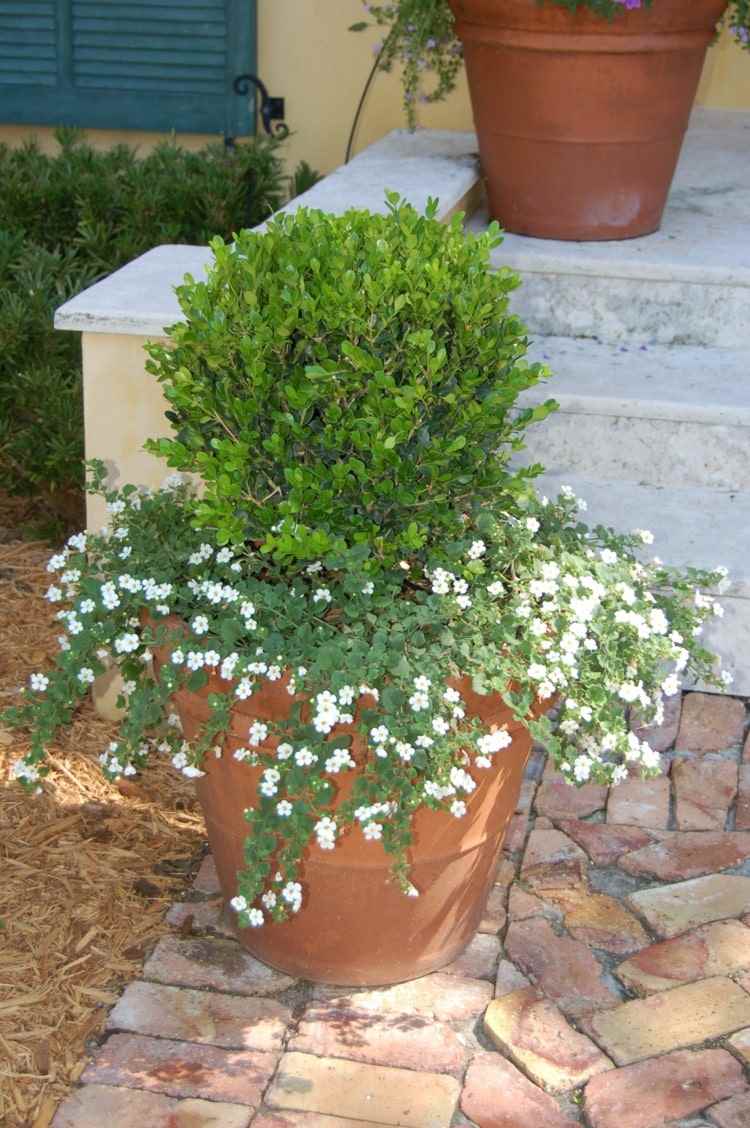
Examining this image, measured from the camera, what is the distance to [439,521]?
2.23 meters

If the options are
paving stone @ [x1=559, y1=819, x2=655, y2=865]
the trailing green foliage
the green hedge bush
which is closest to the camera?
paving stone @ [x1=559, y1=819, x2=655, y2=865]

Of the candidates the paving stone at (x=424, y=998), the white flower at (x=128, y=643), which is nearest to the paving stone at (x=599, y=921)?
the paving stone at (x=424, y=998)

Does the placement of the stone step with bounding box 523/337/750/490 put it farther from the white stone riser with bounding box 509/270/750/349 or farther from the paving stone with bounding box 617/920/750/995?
the paving stone with bounding box 617/920/750/995

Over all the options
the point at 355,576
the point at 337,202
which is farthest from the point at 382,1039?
the point at 337,202

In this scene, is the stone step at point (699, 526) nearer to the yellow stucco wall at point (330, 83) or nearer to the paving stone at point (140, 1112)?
the paving stone at point (140, 1112)

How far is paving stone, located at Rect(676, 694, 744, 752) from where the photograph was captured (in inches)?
121

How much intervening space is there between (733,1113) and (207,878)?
104cm

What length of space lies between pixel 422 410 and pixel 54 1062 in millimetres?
1175

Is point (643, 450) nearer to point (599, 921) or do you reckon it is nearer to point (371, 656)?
point (599, 921)

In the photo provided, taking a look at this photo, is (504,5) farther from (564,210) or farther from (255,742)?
(255,742)

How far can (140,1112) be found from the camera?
2076 mm

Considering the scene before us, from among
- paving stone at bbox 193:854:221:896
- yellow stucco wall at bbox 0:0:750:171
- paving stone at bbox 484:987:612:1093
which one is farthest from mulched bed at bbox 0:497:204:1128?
yellow stucco wall at bbox 0:0:750:171

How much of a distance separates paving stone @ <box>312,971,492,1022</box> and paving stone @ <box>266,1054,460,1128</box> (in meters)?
0.14

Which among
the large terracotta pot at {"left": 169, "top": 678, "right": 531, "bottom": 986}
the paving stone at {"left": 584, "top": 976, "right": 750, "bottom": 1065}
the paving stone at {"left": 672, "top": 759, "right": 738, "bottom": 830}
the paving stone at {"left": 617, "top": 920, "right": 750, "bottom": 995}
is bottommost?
the paving stone at {"left": 672, "top": 759, "right": 738, "bottom": 830}
